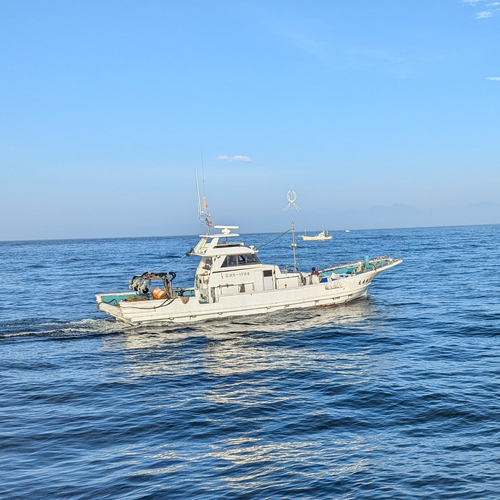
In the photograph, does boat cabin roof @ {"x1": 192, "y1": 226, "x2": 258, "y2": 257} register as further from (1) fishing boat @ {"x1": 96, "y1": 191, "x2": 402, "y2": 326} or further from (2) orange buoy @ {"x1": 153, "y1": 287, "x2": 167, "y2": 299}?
(2) orange buoy @ {"x1": 153, "y1": 287, "x2": 167, "y2": 299}

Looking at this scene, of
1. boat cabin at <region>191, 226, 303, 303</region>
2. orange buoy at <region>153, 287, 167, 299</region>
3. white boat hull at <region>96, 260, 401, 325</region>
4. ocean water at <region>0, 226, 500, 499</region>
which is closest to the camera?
ocean water at <region>0, 226, 500, 499</region>

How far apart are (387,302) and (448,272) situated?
70.0 feet

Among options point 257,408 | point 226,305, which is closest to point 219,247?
point 226,305

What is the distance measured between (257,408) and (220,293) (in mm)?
14331

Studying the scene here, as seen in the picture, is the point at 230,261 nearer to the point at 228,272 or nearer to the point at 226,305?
the point at 228,272

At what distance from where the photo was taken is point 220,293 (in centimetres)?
3020

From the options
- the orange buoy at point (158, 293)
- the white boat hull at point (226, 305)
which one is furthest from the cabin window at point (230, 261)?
the orange buoy at point (158, 293)

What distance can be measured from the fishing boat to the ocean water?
2.58ft

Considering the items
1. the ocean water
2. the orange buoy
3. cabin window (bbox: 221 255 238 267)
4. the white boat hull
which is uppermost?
cabin window (bbox: 221 255 238 267)

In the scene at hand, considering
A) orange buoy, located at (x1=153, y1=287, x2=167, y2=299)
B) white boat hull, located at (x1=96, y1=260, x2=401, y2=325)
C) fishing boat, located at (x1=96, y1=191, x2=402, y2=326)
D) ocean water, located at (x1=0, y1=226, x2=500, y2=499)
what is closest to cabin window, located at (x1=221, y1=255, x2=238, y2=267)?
fishing boat, located at (x1=96, y1=191, x2=402, y2=326)

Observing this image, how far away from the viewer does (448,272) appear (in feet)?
179

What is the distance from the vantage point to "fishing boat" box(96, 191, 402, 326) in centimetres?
2912

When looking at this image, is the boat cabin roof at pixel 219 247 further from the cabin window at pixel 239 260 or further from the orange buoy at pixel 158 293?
the orange buoy at pixel 158 293

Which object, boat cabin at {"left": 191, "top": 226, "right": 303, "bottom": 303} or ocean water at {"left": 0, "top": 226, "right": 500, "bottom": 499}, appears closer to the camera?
ocean water at {"left": 0, "top": 226, "right": 500, "bottom": 499}
